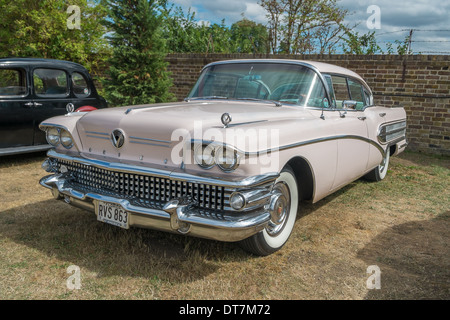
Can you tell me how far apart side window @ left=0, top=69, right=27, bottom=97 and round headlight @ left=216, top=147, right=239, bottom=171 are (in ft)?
16.3

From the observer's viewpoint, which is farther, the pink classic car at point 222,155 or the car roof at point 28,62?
the car roof at point 28,62

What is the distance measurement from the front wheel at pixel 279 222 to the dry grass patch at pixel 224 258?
111mm

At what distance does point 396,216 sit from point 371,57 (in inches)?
191

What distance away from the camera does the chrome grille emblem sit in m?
2.98

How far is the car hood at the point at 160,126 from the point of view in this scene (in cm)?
274

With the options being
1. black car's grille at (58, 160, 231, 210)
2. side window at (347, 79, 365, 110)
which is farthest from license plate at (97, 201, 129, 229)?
side window at (347, 79, 365, 110)

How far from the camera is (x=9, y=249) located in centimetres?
327

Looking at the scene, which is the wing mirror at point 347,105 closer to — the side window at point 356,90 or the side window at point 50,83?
the side window at point 356,90

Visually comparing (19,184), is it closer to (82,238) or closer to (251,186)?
(82,238)

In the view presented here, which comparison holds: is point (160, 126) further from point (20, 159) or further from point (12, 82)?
point (20, 159)

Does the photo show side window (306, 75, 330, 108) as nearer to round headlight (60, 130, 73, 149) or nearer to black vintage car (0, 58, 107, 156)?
round headlight (60, 130, 73, 149)

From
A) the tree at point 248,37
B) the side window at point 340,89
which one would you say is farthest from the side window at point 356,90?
the tree at point 248,37
